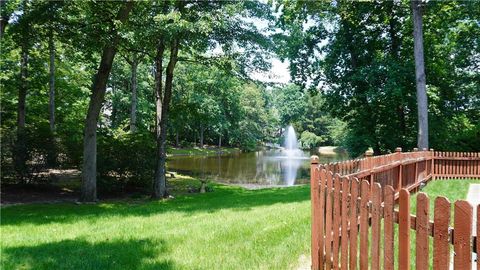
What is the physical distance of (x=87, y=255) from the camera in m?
5.92

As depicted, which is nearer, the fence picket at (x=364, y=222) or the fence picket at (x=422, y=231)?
the fence picket at (x=422, y=231)

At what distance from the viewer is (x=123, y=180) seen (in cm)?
1686

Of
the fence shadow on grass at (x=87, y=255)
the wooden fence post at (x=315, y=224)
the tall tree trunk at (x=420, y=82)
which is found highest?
the tall tree trunk at (x=420, y=82)

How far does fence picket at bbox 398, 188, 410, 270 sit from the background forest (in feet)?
32.7

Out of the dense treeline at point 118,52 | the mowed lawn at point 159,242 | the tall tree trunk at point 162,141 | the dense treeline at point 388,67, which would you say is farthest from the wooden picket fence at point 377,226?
the dense treeline at point 388,67

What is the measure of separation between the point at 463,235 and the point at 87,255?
5121 millimetres

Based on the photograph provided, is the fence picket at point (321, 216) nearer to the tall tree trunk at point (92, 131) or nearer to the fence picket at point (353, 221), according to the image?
the fence picket at point (353, 221)

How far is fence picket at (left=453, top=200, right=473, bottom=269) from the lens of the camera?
2324 mm

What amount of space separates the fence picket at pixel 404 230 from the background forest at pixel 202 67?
997cm

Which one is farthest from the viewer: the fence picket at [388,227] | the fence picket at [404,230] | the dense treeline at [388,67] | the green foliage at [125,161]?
the dense treeline at [388,67]

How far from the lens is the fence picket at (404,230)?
2846 millimetres

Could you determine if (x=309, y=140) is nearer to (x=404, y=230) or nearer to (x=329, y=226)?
(x=329, y=226)

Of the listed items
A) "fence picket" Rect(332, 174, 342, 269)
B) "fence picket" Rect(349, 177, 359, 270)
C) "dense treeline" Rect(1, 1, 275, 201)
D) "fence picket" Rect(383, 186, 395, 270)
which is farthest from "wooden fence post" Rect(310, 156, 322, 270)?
"dense treeline" Rect(1, 1, 275, 201)

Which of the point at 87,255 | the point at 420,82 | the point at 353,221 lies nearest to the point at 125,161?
the point at 87,255
